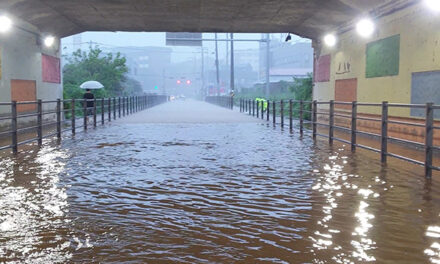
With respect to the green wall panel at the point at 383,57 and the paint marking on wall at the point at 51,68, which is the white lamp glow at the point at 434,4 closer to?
the green wall panel at the point at 383,57

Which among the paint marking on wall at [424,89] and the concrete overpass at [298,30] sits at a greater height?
the concrete overpass at [298,30]

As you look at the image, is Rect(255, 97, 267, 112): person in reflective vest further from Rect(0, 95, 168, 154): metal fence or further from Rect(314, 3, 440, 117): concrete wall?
Rect(314, 3, 440, 117): concrete wall

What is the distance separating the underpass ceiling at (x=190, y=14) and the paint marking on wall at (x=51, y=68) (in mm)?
1148

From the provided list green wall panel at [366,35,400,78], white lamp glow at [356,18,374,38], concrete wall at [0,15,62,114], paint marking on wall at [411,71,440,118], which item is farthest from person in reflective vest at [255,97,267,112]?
paint marking on wall at [411,71,440,118]

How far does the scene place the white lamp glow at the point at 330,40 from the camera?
19.6 meters

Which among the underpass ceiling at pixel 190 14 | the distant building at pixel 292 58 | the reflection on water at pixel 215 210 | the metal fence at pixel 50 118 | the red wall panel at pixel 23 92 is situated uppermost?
the distant building at pixel 292 58

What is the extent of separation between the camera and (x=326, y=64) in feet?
68.0

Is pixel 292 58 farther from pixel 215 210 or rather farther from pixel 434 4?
pixel 215 210

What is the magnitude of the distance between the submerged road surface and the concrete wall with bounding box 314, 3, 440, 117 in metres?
3.38

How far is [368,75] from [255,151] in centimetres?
626

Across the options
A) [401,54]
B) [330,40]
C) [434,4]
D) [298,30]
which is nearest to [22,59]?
[298,30]

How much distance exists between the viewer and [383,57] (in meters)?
14.4

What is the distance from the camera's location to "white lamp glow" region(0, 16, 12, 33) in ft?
49.3

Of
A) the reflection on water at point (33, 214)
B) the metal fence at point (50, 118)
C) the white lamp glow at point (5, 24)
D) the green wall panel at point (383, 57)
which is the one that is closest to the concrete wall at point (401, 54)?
the green wall panel at point (383, 57)
